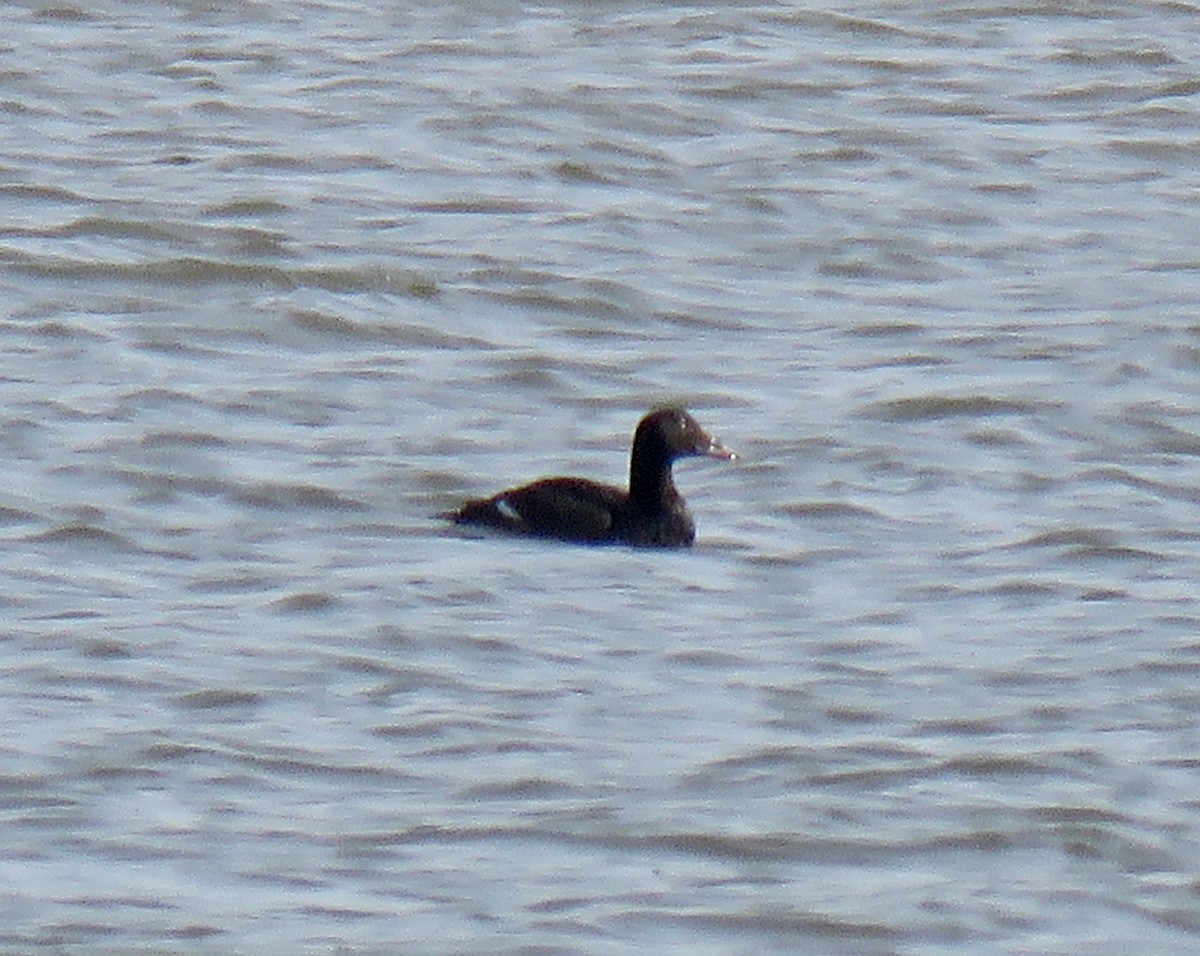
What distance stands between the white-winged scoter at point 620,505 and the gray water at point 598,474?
8cm

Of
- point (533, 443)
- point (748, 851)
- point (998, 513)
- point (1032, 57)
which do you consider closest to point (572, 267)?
point (533, 443)

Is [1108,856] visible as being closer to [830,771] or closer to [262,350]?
[830,771]

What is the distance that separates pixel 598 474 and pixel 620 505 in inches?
35.6

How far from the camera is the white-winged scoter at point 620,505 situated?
33.5ft

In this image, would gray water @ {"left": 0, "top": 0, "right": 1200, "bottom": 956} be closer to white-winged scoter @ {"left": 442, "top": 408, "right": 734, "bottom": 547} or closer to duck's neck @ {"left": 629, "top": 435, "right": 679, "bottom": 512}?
white-winged scoter @ {"left": 442, "top": 408, "right": 734, "bottom": 547}

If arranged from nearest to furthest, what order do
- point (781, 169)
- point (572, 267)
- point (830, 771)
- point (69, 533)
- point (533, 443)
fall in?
1. point (830, 771)
2. point (69, 533)
3. point (533, 443)
4. point (572, 267)
5. point (781, 169)

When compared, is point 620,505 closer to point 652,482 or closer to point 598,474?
point 652,482

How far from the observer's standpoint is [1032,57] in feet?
58.9

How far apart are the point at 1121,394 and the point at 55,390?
3.33 meters

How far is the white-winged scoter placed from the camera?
1020 centimetres

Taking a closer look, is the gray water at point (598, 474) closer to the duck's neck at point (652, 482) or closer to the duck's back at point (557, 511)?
the duck's back at point (557, 511)

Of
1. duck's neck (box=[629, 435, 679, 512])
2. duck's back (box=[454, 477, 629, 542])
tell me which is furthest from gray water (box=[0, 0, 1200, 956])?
duck's neck (box=[629, 435, 679, 512])

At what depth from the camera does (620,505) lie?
10375 mm

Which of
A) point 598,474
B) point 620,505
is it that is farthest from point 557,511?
point 598,474
